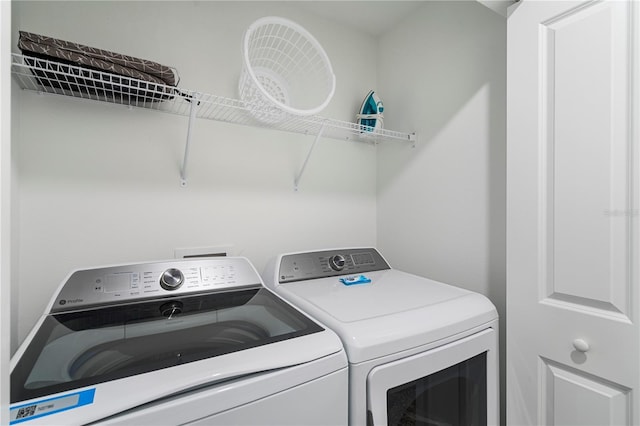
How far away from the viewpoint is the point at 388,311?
3.32 ft

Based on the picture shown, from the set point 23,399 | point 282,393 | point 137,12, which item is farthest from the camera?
point 137,12

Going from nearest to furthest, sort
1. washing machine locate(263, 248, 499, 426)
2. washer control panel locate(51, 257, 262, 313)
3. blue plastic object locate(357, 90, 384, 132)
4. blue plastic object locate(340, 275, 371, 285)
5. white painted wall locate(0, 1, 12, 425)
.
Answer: white painted wall locate(0, 1, 12, 425), washing machine locate(263, 248, 499, 426), washer control panel locate(51, 257, 262, 313), blue plastic object locate(340, 275, 371, 285), blue plastic object locate(357, 90, 384, 132)

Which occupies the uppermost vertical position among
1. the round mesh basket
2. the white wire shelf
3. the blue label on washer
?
the round mesh basket

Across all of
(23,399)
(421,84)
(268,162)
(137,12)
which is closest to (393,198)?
(421,84)

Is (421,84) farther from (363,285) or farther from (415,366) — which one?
(415,366)

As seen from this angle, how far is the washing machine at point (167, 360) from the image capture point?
596mm

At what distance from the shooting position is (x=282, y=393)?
0.72 m

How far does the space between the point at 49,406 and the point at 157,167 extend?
110 centimetres

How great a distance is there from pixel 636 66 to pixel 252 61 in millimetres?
1586

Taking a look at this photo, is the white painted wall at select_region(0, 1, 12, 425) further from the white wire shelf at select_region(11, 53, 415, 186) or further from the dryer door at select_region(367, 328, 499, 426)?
the white wire shelf at select_region(11, 53, 415, 186)

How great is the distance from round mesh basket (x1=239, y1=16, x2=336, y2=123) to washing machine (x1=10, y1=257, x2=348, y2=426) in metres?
0.93

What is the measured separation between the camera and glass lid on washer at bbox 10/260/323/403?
67 cm

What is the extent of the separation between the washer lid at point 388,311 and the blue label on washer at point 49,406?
0.61 meters

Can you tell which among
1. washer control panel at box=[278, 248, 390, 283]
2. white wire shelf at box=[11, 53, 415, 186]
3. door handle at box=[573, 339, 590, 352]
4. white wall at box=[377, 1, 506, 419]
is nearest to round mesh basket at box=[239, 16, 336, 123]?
white wire shelf at box=[11, 53, 415, 186]
